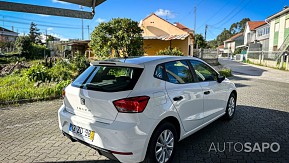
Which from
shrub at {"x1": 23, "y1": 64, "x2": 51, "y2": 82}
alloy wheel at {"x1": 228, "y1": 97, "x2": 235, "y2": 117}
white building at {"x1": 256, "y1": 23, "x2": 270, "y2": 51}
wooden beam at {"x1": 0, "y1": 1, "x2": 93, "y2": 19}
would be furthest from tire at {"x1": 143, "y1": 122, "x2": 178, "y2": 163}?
white building at {"x1": 256, "y1": 23, "x2": 270, "y2": 51}

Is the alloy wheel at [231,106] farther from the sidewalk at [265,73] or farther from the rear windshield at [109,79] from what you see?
the sidewalk at [265,73]

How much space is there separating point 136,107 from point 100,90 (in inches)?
24.3

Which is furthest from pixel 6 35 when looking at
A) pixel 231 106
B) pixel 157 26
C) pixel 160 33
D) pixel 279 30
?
pixel 231 106

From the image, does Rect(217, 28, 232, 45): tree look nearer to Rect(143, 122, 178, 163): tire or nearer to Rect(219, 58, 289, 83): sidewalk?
Rect(219, 58, 289, 83): sidewalk

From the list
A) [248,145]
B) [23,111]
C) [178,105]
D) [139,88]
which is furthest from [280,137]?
[23,111]

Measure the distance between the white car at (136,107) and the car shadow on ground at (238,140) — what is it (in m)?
0.40

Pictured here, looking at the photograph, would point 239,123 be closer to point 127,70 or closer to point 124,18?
point 127,70

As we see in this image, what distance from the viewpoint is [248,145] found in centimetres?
393

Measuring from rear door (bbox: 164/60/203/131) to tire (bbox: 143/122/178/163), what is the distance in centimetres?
30

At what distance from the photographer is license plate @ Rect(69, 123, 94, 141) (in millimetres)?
2886

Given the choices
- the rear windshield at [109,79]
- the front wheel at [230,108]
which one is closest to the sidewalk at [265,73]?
the front wheel at [230,108]

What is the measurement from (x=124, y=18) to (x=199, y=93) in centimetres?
1111

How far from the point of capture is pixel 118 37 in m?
13.5

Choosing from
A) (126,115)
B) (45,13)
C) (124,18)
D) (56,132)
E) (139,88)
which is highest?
(124,18)
